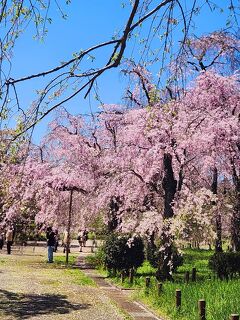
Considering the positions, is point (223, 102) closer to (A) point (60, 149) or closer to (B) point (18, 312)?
(A) point (60, 149)

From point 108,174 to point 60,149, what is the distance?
15.8 ft

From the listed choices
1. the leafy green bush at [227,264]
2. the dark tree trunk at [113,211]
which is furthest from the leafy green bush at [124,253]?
the dark tree trunk at [113,211]

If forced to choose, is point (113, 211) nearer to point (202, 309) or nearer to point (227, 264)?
point (227, 264)

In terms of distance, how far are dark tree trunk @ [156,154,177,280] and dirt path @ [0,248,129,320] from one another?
2.46 m

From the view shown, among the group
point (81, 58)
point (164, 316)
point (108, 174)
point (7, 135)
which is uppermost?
point (108, 174)

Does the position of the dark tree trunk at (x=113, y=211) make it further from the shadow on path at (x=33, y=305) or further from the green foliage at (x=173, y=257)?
the shadow on path at (x=33, y=305)

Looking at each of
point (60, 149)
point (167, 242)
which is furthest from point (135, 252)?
point (60, 149)

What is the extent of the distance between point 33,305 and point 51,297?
1535mm

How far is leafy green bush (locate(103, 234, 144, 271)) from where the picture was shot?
18.8 m

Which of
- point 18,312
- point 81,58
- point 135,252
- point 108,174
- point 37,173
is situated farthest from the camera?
point 37,173

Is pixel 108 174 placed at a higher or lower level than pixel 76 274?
higher

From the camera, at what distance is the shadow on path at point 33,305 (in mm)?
10945

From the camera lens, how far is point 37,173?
83.2ft

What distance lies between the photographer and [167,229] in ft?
55.8
